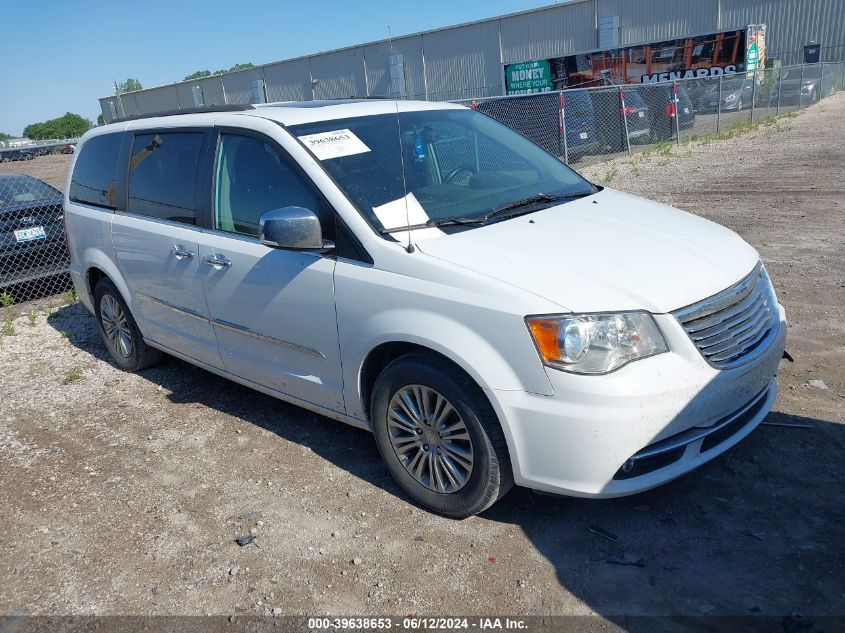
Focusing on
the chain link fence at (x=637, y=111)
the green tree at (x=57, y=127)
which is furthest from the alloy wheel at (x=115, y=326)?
the green tree at (x=57, y=127)

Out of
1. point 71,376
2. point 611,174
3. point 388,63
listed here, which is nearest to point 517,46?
point 388,63

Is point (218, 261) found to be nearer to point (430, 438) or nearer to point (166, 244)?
point (166, 244)

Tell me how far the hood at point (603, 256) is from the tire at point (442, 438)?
1.71ft

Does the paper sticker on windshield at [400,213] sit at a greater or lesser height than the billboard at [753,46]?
greater

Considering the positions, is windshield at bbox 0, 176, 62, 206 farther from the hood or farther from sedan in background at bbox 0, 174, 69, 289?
the hood

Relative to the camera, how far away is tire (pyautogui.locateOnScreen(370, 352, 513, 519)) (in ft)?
10.4

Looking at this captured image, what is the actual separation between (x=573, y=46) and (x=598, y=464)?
41.2 m

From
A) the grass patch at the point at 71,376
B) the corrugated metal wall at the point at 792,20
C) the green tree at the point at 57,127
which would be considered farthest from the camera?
the green tree at the point at 57,127

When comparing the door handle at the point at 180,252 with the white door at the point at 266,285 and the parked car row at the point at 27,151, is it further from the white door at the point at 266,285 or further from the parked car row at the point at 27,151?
the parked car row at the point at 27,151

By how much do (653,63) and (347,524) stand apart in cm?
2882

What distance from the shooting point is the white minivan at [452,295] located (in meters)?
2.95

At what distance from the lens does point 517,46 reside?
41.8 m

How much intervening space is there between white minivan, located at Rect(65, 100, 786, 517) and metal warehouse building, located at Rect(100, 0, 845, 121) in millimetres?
25709

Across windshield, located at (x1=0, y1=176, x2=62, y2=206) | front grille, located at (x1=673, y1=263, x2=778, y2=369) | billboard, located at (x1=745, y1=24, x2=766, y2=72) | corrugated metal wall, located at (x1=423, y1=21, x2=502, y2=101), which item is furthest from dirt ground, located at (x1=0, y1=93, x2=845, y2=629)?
corrugated metal wall, located at (x1=423, y1=21, x2=502, y2=101)
